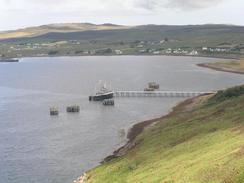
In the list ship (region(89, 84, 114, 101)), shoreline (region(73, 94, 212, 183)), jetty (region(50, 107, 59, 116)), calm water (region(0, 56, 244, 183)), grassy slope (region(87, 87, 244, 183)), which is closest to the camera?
grassy slope (region(87, 87, 244, 183))

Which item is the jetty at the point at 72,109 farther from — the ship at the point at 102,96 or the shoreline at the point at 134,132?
the shoreline at the point at 134,132

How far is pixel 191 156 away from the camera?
54.4 m

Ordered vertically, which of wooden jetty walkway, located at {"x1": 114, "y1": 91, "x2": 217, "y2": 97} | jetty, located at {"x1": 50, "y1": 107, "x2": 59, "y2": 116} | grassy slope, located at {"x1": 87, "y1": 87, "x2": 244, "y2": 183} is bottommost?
wooden jetty walkway, located at {"x1": 114, "y1": 91, "x2": 217, "y2": 97}

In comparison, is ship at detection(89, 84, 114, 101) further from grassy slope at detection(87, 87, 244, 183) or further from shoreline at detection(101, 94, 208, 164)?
grassy slope at detection(87, 87, 244, 183)

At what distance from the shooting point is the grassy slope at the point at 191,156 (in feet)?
140

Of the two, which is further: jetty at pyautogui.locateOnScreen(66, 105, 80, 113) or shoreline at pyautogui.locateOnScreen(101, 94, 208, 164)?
jetty at pyautogui.locateOnScreen(66, 105, 80, 113)

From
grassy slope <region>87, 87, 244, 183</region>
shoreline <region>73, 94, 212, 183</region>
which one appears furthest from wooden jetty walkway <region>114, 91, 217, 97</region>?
grassy slope <region>87, 87, 244, 183</region>

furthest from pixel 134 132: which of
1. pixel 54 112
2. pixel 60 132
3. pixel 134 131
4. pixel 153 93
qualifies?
→ pixel 153 93

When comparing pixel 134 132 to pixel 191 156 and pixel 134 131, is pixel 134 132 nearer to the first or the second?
pixel 134 131

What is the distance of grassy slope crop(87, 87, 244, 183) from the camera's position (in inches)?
1674

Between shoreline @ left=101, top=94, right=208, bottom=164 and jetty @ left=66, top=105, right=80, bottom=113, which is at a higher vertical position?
shoreline @ left=101, top=94, right=208, bottom=164

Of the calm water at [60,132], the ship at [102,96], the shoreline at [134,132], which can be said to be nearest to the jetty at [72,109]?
the calm water at [60,132]

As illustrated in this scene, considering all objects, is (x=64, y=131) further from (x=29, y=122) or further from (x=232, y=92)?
(x=232, y=92)

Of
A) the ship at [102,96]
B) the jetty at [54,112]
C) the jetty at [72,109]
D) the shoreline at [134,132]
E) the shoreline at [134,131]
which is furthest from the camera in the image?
the ship at [102,96]
